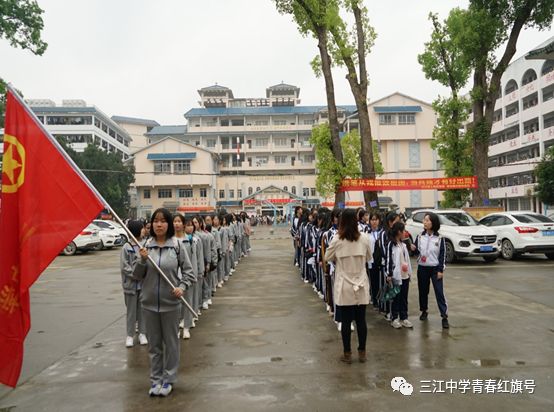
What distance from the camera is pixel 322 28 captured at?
1575 cm

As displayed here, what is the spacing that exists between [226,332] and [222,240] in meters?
3.49

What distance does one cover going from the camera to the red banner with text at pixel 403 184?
17031 millimetres

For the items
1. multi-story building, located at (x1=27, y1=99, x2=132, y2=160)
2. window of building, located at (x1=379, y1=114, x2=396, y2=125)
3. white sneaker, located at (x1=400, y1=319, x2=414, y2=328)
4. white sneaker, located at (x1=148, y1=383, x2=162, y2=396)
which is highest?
multi-story building, located at (x1=27, y1=99, x2=132, y2=160)

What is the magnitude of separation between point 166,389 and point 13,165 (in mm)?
2244

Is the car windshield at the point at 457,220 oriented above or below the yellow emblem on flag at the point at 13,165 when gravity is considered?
below

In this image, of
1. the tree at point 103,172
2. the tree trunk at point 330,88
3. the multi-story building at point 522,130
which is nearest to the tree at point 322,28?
the tree trunk at point 330,88

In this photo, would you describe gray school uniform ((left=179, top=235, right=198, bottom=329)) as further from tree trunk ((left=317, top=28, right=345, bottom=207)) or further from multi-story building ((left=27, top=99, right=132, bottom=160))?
multi-story building ((left=27, top=99, right=132, bottom=160))

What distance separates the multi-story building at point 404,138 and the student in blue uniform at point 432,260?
38573mm

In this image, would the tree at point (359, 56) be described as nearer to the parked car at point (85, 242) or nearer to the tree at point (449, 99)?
the tree at point (449, 99)

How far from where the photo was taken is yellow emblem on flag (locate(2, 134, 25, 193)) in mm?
3430

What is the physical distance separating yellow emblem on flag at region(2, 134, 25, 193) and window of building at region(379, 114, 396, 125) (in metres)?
43.4

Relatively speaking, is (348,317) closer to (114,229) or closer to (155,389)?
(155,389)

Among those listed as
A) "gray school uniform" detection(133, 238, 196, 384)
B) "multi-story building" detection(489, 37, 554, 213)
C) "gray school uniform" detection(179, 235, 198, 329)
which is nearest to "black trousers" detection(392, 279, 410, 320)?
"gray school uniform" detection(179, 235, 198, 329)

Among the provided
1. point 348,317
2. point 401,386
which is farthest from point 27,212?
point 401,386
